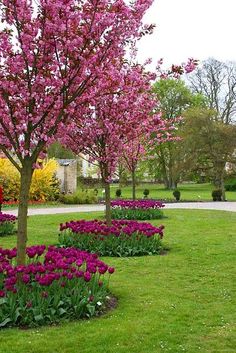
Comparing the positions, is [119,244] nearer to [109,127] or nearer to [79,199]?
[109,127]

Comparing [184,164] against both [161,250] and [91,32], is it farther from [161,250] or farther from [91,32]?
[91,32]

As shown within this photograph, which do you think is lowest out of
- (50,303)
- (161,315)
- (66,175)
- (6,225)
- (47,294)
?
(161,315)

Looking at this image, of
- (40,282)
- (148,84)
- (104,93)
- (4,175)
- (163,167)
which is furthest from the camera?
(163,167)

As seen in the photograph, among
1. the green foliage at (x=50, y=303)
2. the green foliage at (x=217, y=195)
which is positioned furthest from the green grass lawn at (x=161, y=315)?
the green foliage at (x=217, y=195)

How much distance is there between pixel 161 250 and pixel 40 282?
565 centimetres

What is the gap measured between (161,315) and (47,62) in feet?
11.4

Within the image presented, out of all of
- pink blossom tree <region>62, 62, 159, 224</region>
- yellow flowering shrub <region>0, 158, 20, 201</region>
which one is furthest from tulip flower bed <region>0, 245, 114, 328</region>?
yellow flowering shrub <region>0, 158, 20, 201</region>

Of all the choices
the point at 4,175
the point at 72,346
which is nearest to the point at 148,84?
the point at 72,346

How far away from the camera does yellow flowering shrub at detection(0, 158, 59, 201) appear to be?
28.4m

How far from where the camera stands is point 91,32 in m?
6.17

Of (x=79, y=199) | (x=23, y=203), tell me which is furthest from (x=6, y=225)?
(x=79, y=199)

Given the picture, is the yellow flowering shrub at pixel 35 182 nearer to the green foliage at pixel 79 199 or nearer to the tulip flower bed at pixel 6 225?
the green foliage at pixel 79 199

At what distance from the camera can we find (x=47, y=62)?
6.28 m

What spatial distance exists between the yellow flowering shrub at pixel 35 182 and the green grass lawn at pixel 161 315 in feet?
61.4
